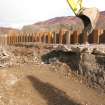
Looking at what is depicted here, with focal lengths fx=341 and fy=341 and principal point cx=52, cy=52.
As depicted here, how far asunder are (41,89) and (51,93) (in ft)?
1.54

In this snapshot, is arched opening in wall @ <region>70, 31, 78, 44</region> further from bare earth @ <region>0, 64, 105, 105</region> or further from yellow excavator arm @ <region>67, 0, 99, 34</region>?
bare earth @ <region>0, 64, 105, 105</region>

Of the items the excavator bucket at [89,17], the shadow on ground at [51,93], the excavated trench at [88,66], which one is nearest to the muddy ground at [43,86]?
the shadow on ground at [51,93]

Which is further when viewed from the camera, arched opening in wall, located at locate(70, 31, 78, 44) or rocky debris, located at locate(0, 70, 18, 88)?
arched opening in wall, located at locate(70, 31, 78, 44)

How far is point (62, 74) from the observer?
12016 mm

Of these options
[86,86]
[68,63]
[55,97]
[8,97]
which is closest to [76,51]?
[68,63]

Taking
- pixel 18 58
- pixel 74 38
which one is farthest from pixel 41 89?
pixel 74 38

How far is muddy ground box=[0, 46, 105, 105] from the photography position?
33.4 feet

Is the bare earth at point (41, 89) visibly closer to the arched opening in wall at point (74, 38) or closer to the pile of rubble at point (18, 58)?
the pile of rubble at point (18, 58)

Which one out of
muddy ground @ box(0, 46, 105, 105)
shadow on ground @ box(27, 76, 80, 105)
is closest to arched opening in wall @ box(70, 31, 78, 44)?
muddy ground @ box(0, 46, 105, 105)

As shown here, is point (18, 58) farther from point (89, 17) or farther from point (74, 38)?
point (89, 17)

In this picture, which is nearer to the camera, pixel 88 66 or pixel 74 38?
pixel 88 66

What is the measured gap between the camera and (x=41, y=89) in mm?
10953

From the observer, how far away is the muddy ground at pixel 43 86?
10188 millimetres

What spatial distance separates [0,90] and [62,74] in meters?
2.40
